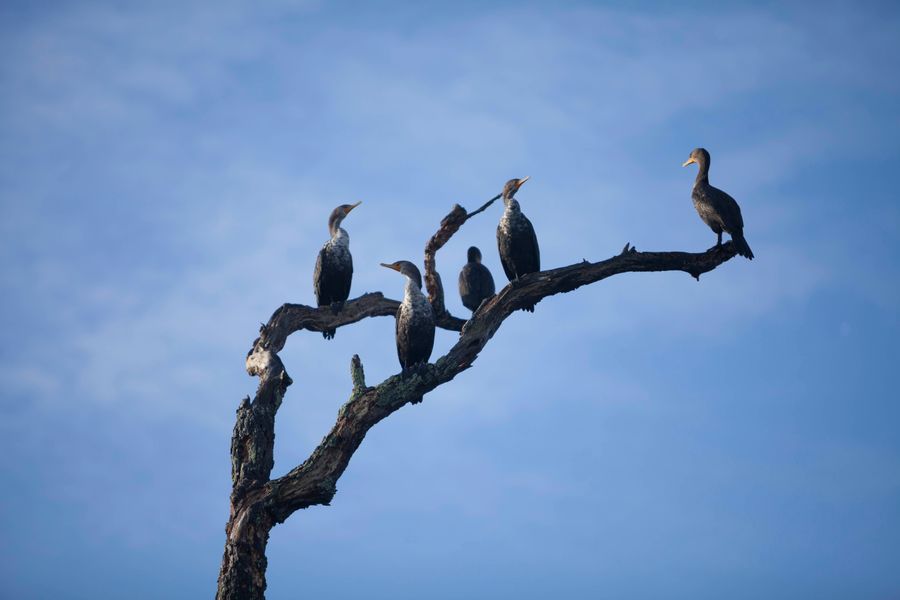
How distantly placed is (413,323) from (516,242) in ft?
6.68

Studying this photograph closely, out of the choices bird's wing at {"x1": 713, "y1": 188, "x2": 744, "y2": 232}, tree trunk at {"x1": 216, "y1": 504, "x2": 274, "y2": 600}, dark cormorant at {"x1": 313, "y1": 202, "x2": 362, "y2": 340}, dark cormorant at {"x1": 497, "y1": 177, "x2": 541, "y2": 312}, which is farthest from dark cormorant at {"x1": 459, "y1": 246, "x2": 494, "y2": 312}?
tree trunk at {"x1": 216, "y1": 504, "x2": 274, "y2": 600}

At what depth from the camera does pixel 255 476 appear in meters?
8.46

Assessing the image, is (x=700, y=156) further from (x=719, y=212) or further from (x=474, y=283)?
(x=474, y=283)

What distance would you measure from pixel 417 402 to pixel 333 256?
3.24 m

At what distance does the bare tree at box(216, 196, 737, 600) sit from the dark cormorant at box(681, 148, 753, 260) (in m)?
0.14

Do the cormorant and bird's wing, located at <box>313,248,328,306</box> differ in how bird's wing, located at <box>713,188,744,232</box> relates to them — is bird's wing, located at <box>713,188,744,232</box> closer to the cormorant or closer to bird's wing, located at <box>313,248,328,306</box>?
the cormorant

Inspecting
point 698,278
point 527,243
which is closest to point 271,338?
point 527,243

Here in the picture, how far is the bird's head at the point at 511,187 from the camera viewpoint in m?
11.8

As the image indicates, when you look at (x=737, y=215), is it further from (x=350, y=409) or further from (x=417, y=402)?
(x=350, y=409)

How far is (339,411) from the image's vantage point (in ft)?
28.6

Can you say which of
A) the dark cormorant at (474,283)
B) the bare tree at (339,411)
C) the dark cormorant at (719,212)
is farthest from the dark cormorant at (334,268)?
the dark cormorant at (719,212)

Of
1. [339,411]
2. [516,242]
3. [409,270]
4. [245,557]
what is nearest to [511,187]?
[516,242]

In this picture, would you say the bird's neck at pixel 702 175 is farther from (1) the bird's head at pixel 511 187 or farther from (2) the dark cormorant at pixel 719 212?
(1) the bird's head at pixel 511 187

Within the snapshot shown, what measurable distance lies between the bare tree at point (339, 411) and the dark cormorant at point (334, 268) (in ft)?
3.38
